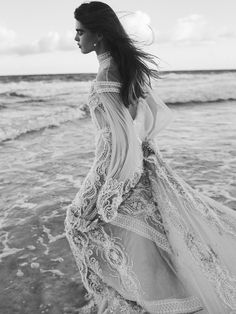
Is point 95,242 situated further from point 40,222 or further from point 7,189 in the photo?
point 7,189

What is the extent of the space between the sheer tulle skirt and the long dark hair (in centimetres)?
58

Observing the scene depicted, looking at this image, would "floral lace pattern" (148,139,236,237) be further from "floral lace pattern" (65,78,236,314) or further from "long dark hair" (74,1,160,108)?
"long dark hair" (74,1,160,108)

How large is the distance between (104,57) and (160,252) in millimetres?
1290

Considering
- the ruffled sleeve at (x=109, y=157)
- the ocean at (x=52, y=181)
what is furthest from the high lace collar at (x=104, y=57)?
the ocean at (x=52, y=181)

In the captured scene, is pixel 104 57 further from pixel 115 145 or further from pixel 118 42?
pixel 115 145

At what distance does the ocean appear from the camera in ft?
12.8

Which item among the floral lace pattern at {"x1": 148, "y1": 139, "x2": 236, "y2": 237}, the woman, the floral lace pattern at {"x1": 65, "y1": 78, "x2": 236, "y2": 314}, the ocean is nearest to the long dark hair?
the woman

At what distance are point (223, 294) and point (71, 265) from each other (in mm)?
2006

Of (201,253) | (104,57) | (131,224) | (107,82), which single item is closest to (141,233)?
(131,224)

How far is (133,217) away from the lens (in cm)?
272

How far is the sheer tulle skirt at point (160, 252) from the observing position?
266 cm

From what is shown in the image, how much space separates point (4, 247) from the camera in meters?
4.65

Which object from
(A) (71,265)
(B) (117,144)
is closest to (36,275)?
(A) (71,265)

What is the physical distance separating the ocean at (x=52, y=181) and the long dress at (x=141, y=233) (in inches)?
38.4
